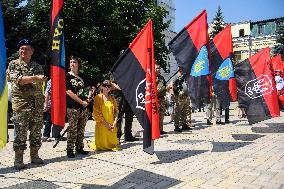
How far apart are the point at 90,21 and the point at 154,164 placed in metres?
25.2

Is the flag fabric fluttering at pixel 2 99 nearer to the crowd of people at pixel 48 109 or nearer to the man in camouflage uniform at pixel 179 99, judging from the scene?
the crowd of people at pixel 48 109

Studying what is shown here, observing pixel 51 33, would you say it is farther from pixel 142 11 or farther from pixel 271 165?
pixel 142 11

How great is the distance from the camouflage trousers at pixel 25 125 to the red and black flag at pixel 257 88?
235 inches

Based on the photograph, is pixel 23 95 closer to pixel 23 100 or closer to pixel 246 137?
pixel 23 100

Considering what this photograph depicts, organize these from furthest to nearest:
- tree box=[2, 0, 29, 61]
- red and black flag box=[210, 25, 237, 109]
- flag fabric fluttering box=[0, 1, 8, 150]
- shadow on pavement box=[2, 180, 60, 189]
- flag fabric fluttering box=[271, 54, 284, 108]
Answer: tree box=[2, 0, 29, 61] < flag fabric fluttering box=[271, 54, 284, 108] < red and black flag box=[210, 25, 237, 109] < shadow on pavement box=[2, 180, 60, 189] < flag fabric fluttering box=[0, 1, 8, 150]

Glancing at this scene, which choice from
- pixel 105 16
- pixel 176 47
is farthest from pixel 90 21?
pixel 176 47

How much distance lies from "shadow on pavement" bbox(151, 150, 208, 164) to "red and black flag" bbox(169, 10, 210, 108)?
3.51 feet

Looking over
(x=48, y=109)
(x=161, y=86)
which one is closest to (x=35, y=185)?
(x=48, y=109)

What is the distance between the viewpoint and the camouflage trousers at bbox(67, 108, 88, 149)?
22.9 feet

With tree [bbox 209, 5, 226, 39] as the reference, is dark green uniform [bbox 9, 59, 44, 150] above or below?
below

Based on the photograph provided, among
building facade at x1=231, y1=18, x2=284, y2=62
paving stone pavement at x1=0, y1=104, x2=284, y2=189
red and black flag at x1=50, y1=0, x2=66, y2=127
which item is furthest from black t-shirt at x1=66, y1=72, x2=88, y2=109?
building facade at x1=231, y1=18, x2=284, y2=62

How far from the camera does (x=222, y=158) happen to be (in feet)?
22.5

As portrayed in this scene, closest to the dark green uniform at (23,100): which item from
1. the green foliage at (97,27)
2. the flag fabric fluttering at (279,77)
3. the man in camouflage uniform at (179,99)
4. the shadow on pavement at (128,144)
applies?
the shadow on pavement at (128,144)

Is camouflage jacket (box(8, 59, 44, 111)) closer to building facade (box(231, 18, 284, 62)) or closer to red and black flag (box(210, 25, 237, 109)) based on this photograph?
red and black flag (box(210, 25, 237, 109))
